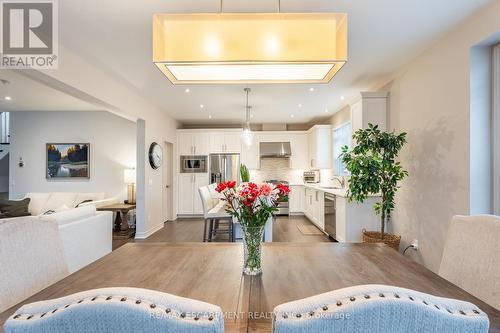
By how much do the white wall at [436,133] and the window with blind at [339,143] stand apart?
68.9 inches

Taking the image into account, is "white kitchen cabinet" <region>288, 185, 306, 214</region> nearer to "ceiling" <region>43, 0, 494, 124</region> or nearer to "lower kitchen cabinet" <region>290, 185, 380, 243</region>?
"lower kitchen cabinet" <region>290, 185, 380, 243</region>

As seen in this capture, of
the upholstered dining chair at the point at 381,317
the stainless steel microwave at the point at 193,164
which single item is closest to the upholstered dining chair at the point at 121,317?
the upholstered dining chair at the point at 381,317

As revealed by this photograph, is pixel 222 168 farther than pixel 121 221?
Yes

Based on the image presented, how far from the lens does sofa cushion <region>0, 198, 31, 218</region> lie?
182 inches

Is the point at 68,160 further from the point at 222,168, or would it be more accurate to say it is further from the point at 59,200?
the point at 222,168

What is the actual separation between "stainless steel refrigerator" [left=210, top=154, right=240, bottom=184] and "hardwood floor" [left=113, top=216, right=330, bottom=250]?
1.21 m

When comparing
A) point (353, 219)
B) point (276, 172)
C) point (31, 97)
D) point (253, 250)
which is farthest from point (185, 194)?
point (253, 250)

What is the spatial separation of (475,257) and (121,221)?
5.85 m

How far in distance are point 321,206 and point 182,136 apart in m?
4.07

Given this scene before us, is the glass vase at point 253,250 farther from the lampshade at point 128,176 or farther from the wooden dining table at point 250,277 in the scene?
the lampshade at point 128,176

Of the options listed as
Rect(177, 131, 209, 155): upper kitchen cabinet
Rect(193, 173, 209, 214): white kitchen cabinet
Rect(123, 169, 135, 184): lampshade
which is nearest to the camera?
Rect(123, 169, 135, 184): lampshade

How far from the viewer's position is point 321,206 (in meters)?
5.11

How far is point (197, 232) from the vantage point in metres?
5.16

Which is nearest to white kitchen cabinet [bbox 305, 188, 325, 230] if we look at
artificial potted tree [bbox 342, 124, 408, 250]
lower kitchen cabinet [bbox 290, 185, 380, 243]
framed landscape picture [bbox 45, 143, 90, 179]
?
lower kitchen cabinet [bbox 290, 185, 380, 243]
